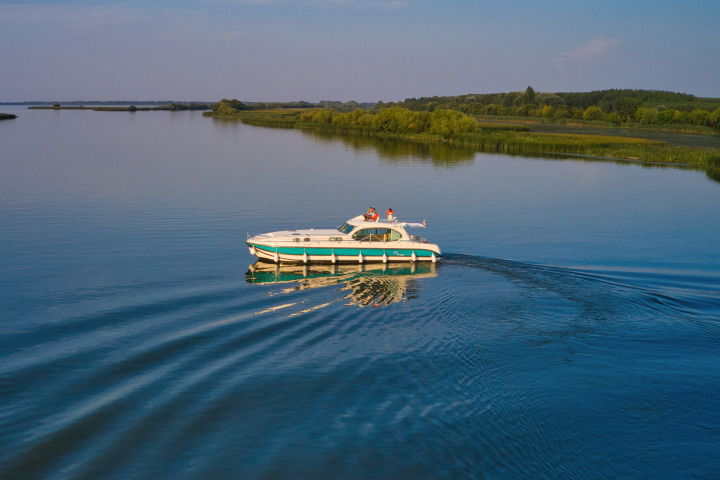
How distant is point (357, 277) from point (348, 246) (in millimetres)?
2585

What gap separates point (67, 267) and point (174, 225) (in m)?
11.4

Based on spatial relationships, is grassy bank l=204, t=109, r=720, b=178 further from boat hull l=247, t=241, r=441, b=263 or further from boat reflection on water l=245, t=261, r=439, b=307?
boat reflection on water l=245, t=261, r=439, b=307

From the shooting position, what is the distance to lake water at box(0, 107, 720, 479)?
599 inches

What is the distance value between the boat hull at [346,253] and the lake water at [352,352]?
87cm

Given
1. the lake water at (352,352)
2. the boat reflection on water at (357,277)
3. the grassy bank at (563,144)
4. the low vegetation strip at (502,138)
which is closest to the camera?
the lake water at (352,352)

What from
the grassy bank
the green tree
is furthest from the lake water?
the green tree

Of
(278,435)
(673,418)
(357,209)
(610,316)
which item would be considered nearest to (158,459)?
(278,435)

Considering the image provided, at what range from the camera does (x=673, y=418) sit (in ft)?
56.7

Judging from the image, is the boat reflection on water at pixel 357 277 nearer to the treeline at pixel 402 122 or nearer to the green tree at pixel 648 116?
the treeline at pixel 402 122

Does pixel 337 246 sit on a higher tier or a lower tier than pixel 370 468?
higher

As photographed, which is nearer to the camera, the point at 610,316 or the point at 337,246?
the point at 610,316

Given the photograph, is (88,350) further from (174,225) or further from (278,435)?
(174,225)

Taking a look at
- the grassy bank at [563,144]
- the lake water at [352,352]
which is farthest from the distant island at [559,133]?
the lake water at [352,352]

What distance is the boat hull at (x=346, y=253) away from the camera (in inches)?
1315
